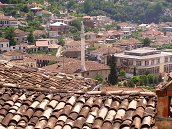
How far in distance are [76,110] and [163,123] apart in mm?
913

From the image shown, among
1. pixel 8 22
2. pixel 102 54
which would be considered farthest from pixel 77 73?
pixel 8 22

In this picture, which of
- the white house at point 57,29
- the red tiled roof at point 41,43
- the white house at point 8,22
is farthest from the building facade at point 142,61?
the white house at point 8,22

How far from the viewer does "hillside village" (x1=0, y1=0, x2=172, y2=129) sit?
13.9 ft

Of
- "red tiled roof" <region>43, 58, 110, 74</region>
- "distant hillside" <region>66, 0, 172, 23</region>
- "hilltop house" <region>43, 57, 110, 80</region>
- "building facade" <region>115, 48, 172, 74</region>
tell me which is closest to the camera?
"red tiled roof" <region>43, 58, 110, 74</region>

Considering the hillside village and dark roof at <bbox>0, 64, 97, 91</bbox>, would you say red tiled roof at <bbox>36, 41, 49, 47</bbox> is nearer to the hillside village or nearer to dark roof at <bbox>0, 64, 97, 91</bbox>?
the hillside village

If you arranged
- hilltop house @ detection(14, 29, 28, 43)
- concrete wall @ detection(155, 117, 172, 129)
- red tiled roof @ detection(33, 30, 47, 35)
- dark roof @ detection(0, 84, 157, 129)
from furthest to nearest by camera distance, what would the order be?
1. red tiled roof @ detection(33, 30, 47, 35)
2. hilltop house @ detection(14, 29, 28, 43)
3. dark roof @ detection(0, 84, 157, 129)
4. concrete wall @ detection(155, 117, 172, 129)

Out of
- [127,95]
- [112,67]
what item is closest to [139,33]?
[112,67]

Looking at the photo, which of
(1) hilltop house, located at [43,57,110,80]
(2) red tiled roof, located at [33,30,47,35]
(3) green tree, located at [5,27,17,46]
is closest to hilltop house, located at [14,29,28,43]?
(3) green tree, located at [5,27,17,46]

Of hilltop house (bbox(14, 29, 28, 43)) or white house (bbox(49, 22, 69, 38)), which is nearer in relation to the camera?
hilltop house (bbox(14, 29, 28, 43))

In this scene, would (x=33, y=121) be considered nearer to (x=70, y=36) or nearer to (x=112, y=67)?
(x=112, y=67)

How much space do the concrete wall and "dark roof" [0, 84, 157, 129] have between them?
0.10 metres

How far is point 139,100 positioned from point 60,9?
81951 millimetres

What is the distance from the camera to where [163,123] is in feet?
12.9

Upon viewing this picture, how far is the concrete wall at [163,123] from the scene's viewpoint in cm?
391
